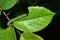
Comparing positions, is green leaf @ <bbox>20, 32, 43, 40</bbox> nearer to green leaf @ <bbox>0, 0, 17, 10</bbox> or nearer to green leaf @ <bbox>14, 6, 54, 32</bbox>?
green leaf @ <bbox>14, 6, 54, 32</bbox>

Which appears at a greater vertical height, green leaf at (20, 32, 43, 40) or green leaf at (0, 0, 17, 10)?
green leaf at (0, 0, 17, 10)

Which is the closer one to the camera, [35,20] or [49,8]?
[35,20]

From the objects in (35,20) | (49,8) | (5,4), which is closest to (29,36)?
(35,20)

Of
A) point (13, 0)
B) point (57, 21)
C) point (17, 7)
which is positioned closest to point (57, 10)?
point (57, 21)

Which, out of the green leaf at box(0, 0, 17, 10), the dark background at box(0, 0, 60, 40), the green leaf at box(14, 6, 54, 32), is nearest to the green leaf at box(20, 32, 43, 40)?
the green leaf at box(14, 6, 54, 32)

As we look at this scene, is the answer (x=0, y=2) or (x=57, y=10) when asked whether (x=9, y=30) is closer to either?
(x=0, y=2)

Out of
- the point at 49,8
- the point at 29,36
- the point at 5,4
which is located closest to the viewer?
the point at 29,36

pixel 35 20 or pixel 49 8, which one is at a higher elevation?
pixel 35 20

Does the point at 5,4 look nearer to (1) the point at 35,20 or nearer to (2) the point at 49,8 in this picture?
(1) the point at 35,20
